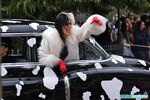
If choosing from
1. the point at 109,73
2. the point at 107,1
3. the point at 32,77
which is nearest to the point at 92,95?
the point at 109,73

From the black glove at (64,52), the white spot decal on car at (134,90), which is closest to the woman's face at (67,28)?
the black glove at (64,52)

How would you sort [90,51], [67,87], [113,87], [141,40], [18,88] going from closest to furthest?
[18,88] → [67,87] → [113,87] → [90,51] → [141,40]

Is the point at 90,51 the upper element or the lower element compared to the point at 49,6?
lower

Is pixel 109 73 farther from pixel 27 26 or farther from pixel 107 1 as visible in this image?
pixel 107 1

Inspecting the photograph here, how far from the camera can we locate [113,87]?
6.08 m

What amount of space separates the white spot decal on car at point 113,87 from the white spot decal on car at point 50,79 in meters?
0.63

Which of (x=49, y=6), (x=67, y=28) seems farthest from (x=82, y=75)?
(x=49, y=6)

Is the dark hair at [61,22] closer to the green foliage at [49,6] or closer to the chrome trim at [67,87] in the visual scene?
the chrome trim at [67,87]

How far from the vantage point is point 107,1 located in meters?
9.84

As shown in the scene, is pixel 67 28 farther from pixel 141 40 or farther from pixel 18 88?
pixel 141 40

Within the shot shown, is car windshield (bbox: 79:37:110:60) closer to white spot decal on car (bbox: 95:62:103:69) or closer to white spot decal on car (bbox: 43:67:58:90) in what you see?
white spot decal on car (bbox: 95:62:103:69)

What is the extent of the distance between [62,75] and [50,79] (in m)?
0.17

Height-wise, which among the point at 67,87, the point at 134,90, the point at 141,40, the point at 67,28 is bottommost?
the point at 141,40

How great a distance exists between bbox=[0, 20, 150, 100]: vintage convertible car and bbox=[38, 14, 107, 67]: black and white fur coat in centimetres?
10
